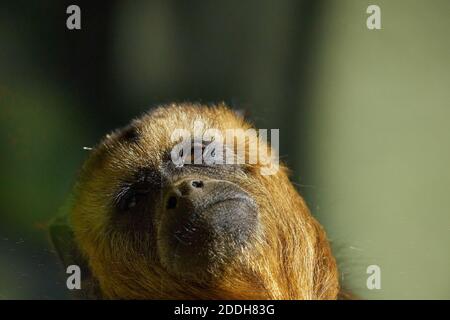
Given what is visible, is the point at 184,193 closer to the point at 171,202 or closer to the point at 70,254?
the point at 171,202

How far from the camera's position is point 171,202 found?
8.54 feet

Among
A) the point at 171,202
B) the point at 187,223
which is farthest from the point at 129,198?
the point at 187,223

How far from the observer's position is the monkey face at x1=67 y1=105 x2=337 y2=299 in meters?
2.54

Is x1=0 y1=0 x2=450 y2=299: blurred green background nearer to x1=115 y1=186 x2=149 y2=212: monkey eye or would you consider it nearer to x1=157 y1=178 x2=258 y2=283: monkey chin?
x1=115 y1=186 x2=149 y2=212: monkey eye

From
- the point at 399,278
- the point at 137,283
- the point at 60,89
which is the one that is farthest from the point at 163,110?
the point at 399,278

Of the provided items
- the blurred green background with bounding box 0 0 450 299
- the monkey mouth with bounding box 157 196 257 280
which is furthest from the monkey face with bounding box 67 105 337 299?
the blurred green background with bounding box 0 0 450 299

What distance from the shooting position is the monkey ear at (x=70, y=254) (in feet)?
9.73

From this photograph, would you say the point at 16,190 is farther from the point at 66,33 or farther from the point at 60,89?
the point at 66,33

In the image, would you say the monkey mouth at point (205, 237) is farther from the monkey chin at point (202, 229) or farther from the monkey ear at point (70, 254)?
the monkey ear at point (70, 254)

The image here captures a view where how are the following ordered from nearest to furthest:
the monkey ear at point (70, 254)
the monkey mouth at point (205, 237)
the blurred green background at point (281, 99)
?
the monkey mouth at point (205, 237) < the monkey ear at point (70, 254) < the blurred green background at point (281, 99)

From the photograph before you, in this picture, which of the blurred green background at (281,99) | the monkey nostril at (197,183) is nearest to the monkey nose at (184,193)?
the monkey nostril at (197,183)

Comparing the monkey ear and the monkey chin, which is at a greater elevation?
the monkey chin

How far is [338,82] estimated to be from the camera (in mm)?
3945

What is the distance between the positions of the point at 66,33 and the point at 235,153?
1.33 meters
